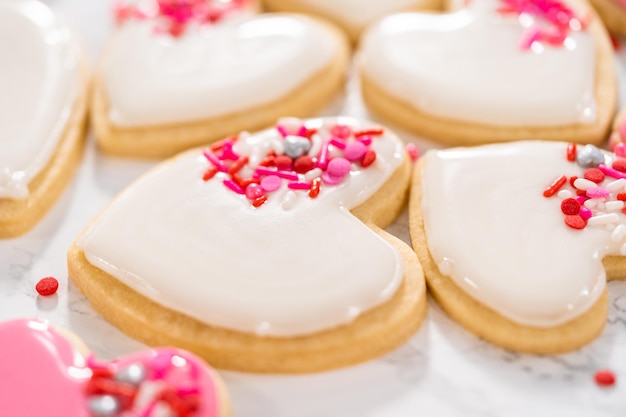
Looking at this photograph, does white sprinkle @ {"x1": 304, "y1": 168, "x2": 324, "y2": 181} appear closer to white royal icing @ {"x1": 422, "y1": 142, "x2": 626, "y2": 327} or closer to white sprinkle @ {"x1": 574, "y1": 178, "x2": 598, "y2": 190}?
white royal icing @ {"x1": 422, "y1": 142, "x2": 626, "y2": 327}

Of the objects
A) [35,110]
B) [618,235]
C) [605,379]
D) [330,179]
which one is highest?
[35,110]

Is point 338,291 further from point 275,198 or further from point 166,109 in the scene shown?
point 166,109

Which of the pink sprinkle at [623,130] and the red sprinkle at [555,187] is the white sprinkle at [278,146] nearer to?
the red sprinkle at [555,187]

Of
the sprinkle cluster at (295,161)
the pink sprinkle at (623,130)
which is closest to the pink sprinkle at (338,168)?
the sprinkle cluster at (295,161)

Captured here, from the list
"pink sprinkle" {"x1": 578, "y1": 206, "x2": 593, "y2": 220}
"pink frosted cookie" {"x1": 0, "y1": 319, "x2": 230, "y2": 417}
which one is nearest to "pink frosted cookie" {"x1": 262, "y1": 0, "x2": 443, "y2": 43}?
"pink sprinkle" {"x1": 578, "y1": 206, "x2": 593, "y2": 220}

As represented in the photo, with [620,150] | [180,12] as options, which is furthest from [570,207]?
[180,12]

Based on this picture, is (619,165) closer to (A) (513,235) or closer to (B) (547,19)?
(A) (513,235)

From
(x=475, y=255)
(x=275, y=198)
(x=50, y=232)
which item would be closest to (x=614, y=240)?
(x=475, y=255)
